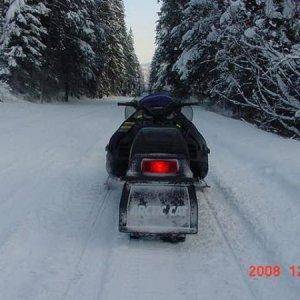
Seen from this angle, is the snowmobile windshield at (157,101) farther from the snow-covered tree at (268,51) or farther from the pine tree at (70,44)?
the pine tree at (70,44)

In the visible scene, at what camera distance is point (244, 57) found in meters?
14.9

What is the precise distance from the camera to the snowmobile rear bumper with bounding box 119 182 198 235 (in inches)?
172

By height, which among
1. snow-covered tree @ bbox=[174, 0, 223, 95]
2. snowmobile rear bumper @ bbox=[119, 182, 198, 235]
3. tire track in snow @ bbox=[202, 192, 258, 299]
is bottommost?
tire track in snow @ bbox=[202, 192, 258, 299]

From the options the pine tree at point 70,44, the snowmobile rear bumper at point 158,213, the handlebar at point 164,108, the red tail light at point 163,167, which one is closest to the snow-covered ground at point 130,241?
the snowmobile rear bumper at point 158,213

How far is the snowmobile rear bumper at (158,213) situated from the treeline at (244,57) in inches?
246

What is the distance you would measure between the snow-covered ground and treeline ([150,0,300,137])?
350 centimetres

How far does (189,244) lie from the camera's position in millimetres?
4566

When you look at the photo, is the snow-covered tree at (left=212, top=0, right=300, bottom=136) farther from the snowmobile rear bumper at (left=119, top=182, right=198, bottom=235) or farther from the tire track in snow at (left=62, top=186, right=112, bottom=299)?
the snowmobile rear bumper at (left=119, top=182, right=198, bottom=235)

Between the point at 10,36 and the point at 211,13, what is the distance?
10.3 m

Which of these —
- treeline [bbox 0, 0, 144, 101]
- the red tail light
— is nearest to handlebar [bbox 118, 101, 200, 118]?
the red tail light

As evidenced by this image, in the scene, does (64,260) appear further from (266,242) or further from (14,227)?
(266,242)

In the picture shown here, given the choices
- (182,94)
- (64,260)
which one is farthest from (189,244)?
(182,94)

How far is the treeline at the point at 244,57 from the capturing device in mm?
11438

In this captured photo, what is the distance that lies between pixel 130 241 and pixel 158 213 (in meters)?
0.48
